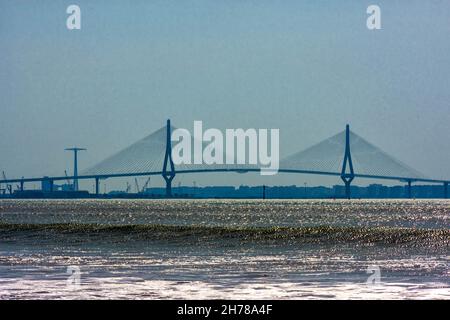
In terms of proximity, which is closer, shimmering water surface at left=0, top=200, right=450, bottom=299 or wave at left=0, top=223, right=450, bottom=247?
shimmering water surface at left=0, top=200, right=450, bottom=299

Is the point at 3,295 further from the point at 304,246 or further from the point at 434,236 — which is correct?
the point at 434,236

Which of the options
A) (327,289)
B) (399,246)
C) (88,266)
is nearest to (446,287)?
(327,289)

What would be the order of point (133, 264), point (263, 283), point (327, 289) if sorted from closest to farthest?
point (327, 289)
point (263, 283)
point (133, 264)

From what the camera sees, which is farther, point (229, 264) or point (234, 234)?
point (234, 234)

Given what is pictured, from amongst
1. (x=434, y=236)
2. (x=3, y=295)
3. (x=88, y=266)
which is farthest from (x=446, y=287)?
(x=434, y=236)

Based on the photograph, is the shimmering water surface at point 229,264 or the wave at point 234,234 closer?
the shimmering water surface at point 229,264
